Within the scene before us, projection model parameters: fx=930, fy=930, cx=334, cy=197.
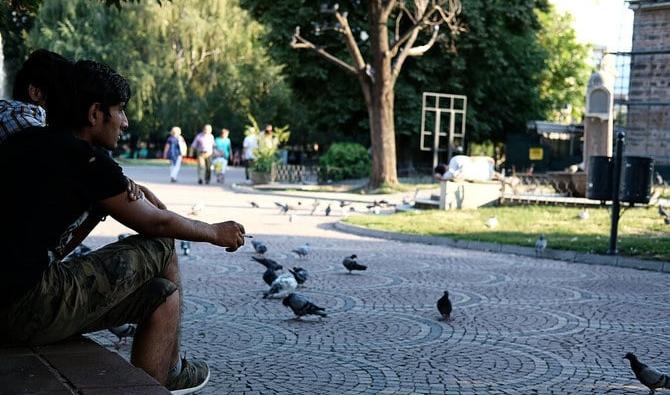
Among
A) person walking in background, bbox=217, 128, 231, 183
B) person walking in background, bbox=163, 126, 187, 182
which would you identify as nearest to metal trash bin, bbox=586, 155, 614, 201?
person walking in background, bbox=163, 126, 187, 182

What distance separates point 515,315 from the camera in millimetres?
8688

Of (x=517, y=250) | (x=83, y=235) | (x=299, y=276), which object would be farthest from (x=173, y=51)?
(x=83, y=235)

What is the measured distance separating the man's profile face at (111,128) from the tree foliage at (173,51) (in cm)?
4720

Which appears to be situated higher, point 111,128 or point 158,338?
point 111,128

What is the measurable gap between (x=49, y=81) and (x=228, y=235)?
1060mm

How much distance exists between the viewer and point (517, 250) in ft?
47.4

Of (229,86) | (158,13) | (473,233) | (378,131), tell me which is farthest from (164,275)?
(229,86)

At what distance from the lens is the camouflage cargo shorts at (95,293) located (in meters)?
3.83

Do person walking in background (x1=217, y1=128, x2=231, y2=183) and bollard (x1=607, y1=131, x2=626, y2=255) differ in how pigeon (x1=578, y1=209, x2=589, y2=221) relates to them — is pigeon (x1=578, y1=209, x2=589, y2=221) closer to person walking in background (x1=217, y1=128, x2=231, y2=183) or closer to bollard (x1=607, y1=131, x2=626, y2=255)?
bollard (x1=607, y1=131, x2=626, y2=255)

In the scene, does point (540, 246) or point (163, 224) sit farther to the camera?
point (540, 246)

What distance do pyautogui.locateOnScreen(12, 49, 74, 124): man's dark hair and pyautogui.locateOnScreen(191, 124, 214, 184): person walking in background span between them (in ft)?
92.2

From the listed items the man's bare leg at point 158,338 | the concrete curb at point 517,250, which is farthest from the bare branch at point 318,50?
the man's bare leg at point 158,338

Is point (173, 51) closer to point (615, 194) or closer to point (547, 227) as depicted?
point (547, 227)

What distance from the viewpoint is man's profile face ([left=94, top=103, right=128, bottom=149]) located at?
4.11 meters
